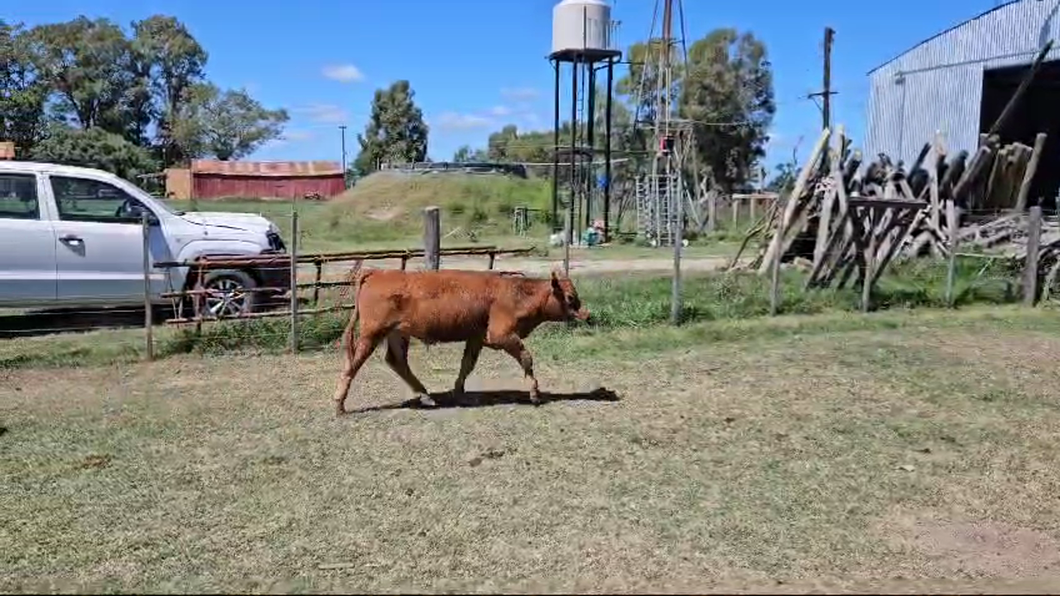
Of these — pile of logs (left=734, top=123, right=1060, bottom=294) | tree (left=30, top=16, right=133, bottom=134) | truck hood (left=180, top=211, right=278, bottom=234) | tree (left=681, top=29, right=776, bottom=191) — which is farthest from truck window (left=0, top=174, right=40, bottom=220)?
tree (left=30, top=16, right=133, bottom=134)

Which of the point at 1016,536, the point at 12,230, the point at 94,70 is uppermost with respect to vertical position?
the point at 94,70

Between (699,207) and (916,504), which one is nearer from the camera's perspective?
(916,504)

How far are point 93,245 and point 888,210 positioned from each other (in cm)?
1149

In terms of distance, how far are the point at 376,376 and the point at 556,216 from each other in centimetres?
2423

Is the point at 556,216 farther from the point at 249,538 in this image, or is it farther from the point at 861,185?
the point at 249,538

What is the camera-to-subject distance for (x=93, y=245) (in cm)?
1084

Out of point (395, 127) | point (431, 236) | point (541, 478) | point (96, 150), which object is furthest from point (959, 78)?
point (395, 127)

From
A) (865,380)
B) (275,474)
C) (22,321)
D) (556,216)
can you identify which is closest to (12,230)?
(22,321)

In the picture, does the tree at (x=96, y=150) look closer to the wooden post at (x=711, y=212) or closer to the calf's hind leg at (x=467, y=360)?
the wooden post at (x=711, y=212)

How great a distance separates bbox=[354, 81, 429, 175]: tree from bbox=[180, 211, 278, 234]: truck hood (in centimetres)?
6275

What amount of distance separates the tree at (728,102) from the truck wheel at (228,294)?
38.4 metres

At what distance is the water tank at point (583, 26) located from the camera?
29656 mm

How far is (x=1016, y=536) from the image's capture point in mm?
5445

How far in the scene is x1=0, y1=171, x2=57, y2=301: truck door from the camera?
412 inches
